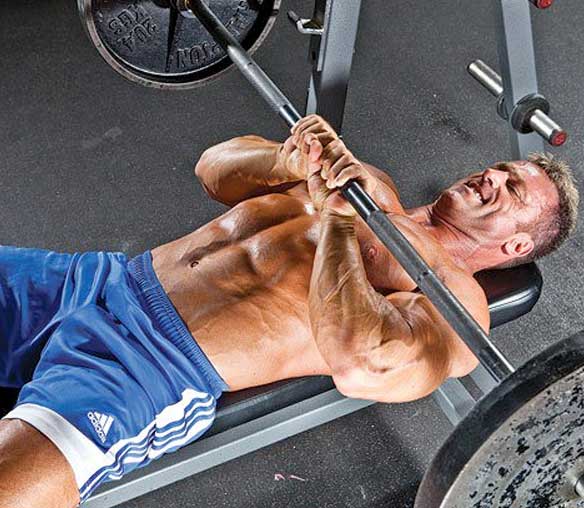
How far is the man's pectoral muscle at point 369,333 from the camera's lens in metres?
1.67

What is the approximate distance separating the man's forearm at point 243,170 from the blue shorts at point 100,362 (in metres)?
0.23

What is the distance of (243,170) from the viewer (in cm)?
209

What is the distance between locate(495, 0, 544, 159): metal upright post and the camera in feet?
6.91

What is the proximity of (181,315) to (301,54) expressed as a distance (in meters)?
1.54

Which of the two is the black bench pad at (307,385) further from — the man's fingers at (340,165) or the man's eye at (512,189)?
the man's fingers at (340,165)

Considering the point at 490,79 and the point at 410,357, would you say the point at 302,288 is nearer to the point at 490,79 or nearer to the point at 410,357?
the point at 410,357

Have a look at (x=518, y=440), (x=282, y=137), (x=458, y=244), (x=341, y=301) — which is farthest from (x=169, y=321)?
(x=282, y=137)

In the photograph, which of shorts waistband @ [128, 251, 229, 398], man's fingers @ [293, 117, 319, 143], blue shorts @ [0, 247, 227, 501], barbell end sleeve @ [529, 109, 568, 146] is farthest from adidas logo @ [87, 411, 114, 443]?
barbell end sleeve @ [529, 109, 568, 146]

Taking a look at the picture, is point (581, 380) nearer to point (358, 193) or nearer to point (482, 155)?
point (358, 193)

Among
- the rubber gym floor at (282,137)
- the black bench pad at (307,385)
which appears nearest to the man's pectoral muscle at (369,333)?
the black bench pad at (307,385)

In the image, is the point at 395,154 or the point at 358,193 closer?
the point at 358,193

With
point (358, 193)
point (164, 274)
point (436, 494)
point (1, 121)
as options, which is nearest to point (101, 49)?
point (164, 274)

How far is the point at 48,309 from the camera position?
6.32ft

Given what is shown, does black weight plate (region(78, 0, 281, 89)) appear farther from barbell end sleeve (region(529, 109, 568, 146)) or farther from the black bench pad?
the black bench pad
